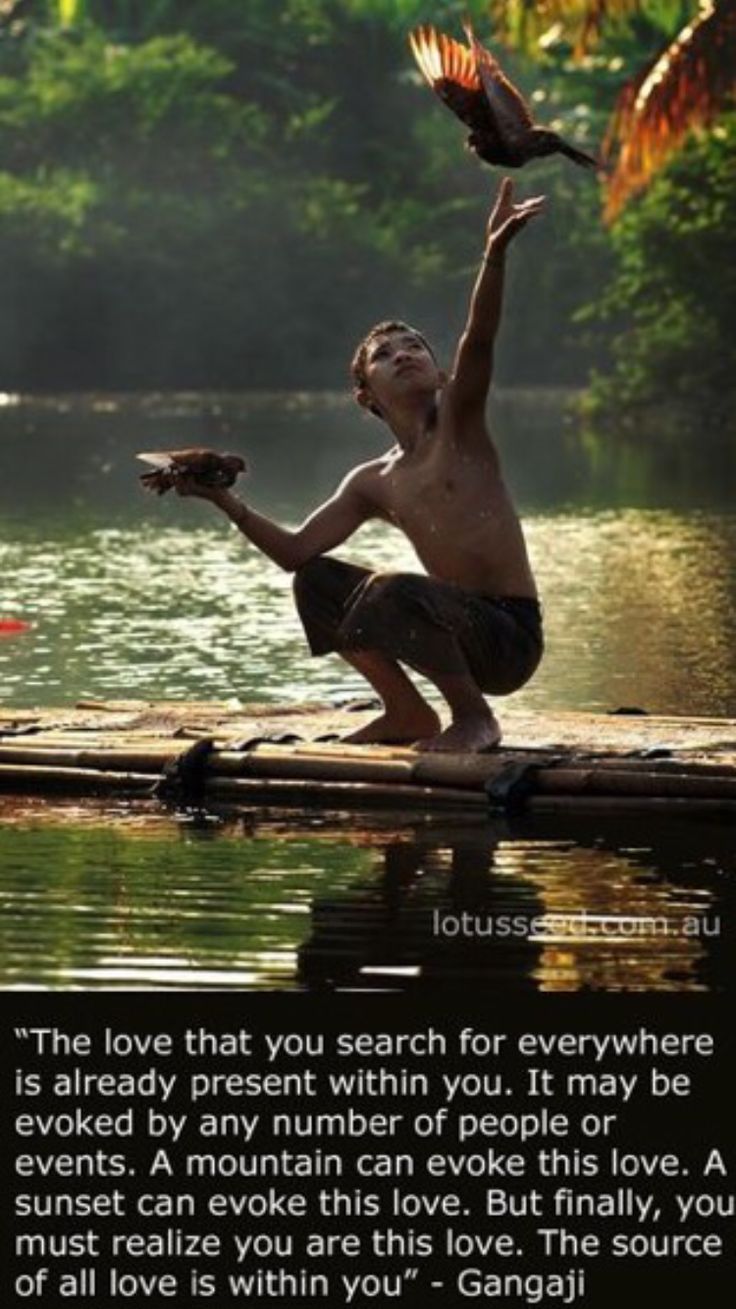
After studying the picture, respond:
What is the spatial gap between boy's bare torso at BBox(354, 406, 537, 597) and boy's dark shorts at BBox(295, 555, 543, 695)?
0.06 metres

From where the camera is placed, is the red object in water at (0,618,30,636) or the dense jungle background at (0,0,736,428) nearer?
the red object in water at (0,618,30,636)

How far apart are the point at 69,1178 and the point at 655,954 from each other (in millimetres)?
1903

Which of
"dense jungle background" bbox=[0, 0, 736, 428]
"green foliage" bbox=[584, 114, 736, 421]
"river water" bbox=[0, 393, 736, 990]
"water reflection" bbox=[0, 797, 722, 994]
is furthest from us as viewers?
"dense jungle background" bbox=[0, 0, 736, 428]

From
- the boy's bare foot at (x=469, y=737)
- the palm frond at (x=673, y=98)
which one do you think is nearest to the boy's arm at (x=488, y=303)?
the boy's bare foot at (x=469, y=737)

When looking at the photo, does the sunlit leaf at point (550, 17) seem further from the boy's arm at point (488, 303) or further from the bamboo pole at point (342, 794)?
the bamboo pole at point (342, 794)

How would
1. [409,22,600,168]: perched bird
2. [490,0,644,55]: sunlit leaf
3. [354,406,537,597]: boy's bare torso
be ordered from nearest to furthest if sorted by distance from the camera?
1. [409,22,600,168]: perched bird
2. [354,406,537,597]: boy's bare torso
3. [490,0,644,55]: sunlit leaf

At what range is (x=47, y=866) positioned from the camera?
9.65 metres

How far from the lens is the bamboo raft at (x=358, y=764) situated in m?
9.93

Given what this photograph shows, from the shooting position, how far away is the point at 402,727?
35.0ft

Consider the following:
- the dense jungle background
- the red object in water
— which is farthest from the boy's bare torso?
the dense jungle background

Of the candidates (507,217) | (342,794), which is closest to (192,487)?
(342,794)

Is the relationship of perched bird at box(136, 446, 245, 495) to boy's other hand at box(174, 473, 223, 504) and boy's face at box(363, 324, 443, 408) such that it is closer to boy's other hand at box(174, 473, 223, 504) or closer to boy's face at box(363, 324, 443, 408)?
boy's other hand at box(174, 473, 223, 504)

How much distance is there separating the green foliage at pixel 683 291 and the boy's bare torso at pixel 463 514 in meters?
24.8

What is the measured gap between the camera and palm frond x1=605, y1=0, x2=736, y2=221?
2150 centimetres
